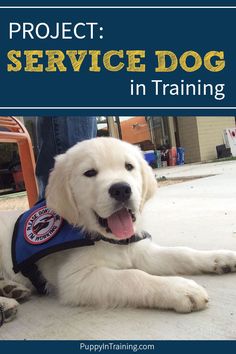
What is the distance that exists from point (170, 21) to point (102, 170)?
1.84 feet

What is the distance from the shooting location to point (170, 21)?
118 centimetres

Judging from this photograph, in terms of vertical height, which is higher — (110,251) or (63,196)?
(63,196)

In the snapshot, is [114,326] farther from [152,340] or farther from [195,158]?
[195,158]

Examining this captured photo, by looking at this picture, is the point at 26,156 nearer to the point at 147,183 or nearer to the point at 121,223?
the point at 147,183

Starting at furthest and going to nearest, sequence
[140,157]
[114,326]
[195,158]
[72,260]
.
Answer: [195,158], [140,157], [72,260], [114,326]

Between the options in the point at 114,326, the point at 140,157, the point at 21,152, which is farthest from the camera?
the point at 21,152

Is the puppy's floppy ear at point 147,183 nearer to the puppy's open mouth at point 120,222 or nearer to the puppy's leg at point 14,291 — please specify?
the puppy's open mouth at point 120,222

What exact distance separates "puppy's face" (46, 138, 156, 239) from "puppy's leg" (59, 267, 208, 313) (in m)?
0.16

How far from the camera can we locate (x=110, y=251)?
151 cm

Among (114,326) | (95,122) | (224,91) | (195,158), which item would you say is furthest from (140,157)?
(195,158)

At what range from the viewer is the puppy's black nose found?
141 centimetres

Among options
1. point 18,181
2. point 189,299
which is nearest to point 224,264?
point 189,299

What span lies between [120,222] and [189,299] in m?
0.38

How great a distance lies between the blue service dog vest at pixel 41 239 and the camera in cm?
148
